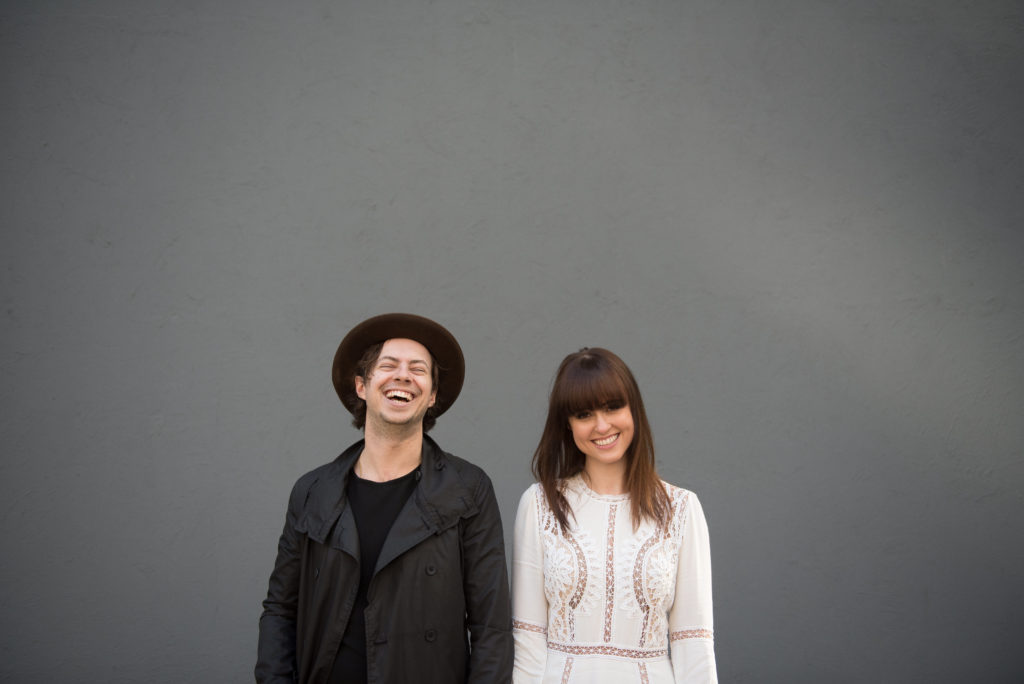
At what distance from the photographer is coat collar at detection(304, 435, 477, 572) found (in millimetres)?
2041

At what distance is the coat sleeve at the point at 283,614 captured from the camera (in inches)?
82.7

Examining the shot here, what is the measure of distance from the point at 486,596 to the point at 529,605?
0.45ft

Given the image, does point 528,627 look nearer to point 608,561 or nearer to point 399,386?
point 608,561

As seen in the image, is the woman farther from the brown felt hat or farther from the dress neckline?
the brown felt hat

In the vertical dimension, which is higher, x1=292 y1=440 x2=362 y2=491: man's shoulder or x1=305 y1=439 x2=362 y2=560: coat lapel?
x1=292 y1=440 x2=362 y2=491: man's shoulder

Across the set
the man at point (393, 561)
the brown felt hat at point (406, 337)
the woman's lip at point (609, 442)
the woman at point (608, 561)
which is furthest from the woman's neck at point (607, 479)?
the brown felt hat at point (406, 337)

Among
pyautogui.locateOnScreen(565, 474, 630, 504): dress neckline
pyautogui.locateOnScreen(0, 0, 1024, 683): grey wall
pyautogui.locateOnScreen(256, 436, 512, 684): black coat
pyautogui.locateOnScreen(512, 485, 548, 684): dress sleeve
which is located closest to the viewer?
pyautogui.locateOnScreen(256, 436, 512, 684): black coat

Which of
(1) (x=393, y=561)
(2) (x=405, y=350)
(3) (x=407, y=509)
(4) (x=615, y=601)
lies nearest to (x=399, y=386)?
(2) (x=405, y=350)

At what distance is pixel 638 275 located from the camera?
355 centimetres

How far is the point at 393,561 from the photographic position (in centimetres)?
203

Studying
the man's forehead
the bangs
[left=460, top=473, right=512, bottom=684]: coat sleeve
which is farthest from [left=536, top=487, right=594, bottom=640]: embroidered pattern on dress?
the man's forehead

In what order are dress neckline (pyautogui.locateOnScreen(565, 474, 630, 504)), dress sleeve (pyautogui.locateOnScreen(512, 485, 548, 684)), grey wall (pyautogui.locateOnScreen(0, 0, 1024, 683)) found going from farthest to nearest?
grey wall (pyautogui.locateOnScreen(0, 0, 1024, 683))
dress neckline (pyautogui.locateOnScreen(565, 474, 630, 504))
dress sleeve (pyautogui.locateOnScreen(512, 485, 548, 684))

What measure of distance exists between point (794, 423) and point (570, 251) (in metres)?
1.32

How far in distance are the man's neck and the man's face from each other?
45 mm
